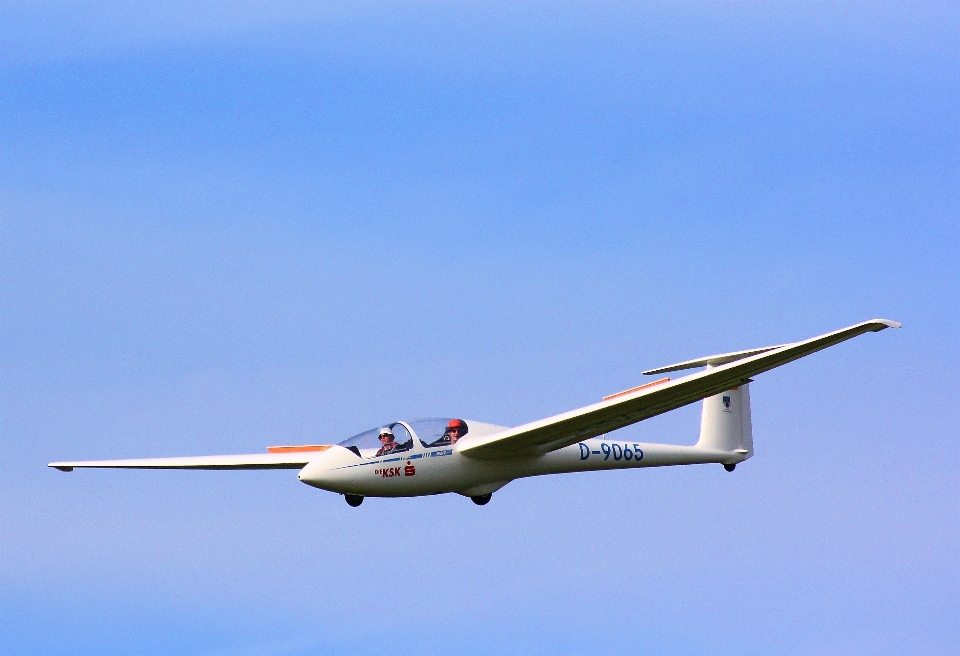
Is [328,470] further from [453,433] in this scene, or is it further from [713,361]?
[713,361]

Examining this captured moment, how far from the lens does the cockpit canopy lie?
20703 mm

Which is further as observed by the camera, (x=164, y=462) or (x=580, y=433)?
(x=164, y=462)

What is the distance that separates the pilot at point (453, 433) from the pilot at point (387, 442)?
707 millimetres

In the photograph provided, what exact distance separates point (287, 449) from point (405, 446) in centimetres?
464

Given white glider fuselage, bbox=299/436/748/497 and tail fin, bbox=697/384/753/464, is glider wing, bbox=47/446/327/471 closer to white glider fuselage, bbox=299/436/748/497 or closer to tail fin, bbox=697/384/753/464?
white glider fuselage, bbox=299/436/748/497

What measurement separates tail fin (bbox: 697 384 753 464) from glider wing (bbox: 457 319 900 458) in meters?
6.04

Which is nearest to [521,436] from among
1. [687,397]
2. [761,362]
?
[687,397]

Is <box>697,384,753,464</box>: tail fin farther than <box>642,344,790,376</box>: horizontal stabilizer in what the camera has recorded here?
Yes

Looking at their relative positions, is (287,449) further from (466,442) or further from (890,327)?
(890,327)

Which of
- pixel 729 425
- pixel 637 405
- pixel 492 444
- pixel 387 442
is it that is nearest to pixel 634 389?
pixel 637 405

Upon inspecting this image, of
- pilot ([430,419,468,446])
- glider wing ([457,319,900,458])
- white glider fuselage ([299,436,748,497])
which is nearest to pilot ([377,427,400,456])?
white glider fuselage ([299,436,748,497])

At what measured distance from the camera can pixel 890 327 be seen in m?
19.0

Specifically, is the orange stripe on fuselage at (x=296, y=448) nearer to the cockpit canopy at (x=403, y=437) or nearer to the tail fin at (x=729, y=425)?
the cockpit canopy at (x=403, y=437)

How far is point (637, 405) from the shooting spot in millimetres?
20438
